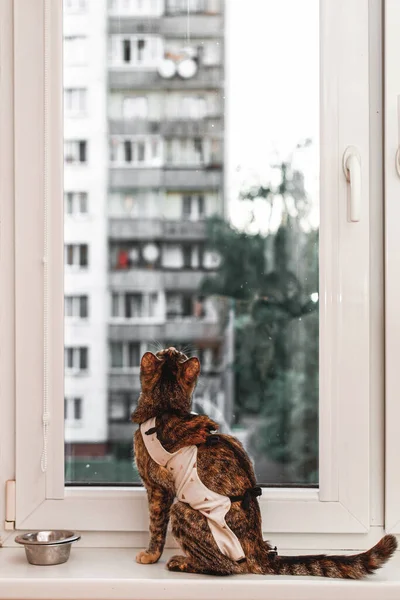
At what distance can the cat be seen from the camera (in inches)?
51.4

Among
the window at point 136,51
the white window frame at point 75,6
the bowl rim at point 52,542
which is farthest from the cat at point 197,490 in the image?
the white window frame at point 75,6

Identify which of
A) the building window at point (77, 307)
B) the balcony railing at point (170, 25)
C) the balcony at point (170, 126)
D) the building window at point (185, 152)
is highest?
the balcony railing at point (170, 25)

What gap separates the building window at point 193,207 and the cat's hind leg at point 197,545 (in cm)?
55

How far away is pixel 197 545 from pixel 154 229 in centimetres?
60

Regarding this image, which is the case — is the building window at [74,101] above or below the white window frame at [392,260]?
above

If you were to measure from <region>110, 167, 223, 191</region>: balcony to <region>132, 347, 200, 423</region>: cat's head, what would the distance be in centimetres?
36

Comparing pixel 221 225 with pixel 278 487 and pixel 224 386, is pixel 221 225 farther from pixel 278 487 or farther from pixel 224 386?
pixel 278 487

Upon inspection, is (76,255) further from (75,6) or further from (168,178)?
(75,6)

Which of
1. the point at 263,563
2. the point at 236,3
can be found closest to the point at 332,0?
the point at 236,3

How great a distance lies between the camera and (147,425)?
1363mm

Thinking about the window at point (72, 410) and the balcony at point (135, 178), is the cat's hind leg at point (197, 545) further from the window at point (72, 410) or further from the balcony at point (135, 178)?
the balcony at point (135, 178)

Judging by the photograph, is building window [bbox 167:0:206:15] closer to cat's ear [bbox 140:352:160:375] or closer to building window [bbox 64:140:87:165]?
building window [bbox 64:140:87:165]

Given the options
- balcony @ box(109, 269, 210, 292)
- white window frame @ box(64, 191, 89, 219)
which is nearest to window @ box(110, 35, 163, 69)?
white window frame @ box(64, 191, 89, 219)

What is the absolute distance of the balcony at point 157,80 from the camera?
154 centimetres
